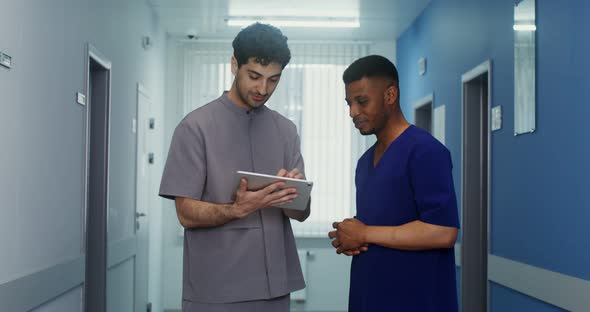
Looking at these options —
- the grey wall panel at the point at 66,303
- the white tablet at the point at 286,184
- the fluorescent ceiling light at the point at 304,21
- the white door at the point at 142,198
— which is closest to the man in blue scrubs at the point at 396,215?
the white tablet at the point at 286,184

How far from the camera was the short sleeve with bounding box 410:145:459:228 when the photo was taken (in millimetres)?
1817

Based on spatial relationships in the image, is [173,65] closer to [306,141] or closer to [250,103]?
[306,141]

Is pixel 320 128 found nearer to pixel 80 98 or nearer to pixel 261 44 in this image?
pixel 80 98

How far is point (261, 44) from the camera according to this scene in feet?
6.50

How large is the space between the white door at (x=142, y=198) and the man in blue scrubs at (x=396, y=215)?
4.15 metres

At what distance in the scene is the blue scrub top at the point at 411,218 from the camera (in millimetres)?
1828

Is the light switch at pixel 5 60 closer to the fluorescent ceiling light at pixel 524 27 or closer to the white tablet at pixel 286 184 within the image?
the white tablet at pixel 286 184

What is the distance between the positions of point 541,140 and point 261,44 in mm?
2192

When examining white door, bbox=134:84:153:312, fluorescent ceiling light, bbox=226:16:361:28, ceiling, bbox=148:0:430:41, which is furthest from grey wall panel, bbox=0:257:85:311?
fluorescent ceiling light, bbox=226:16:361:28

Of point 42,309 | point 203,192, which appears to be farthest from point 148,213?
point 203,192

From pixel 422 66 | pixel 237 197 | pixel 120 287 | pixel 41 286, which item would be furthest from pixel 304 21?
pixel 237 197

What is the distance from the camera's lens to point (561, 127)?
339cm

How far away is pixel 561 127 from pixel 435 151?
1.79 metres

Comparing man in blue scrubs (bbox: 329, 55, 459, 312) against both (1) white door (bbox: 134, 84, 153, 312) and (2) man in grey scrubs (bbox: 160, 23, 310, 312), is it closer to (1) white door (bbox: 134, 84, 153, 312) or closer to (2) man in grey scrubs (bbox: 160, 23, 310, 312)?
(2) man in grey scrubs (bbox: 160, 23, 310, 312)
